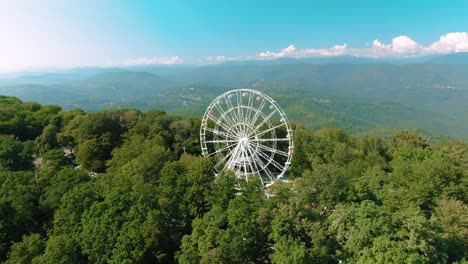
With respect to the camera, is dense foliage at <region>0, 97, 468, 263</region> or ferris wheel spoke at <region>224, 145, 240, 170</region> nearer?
dense foliage at <region>0, 97, 468, 263</region>

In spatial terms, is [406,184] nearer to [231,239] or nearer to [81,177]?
[231,239]

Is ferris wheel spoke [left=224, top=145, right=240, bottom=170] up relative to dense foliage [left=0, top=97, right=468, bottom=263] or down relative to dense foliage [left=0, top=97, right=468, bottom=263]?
up

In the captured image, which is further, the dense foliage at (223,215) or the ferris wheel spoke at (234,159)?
the ferris wheel spoke at (234,159)

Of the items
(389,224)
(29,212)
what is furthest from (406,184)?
(29,212)

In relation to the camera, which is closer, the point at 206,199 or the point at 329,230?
the point at 329,230

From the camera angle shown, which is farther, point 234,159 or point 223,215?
point 234,159

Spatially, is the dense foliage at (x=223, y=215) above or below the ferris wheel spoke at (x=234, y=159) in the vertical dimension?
below

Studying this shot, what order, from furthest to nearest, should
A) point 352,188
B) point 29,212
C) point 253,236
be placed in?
point 352,188, point 29,212, point 253,236

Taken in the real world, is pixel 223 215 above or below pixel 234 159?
below
